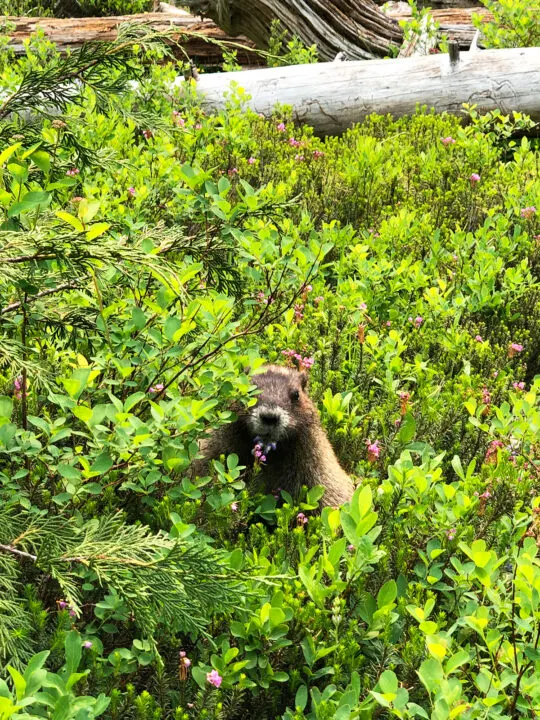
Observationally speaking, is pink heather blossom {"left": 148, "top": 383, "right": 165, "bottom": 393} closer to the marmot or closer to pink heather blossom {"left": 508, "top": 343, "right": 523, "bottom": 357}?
the marmot

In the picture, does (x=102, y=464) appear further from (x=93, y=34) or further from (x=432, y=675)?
(x=93, y=34)

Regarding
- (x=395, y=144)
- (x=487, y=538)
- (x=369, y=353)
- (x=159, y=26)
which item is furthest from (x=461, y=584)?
(x=159, y=26)

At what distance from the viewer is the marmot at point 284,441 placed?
4559mm

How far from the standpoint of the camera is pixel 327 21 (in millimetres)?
11680

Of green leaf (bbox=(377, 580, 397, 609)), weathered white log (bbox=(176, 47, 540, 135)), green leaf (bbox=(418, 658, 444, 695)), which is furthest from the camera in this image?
weathered white log (bbox=(176, 47, 540, 135))

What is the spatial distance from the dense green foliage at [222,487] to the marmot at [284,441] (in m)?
0.21

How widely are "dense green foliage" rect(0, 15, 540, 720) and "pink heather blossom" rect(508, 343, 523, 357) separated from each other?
0.33ft

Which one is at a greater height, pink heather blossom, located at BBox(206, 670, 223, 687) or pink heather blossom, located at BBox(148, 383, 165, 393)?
pink heather blossom, located at BBox(148, 383, 165, 393)

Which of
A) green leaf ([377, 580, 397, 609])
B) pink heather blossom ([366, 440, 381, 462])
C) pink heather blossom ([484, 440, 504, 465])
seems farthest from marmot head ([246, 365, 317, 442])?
green leaf ([377, 580, 397, 609])

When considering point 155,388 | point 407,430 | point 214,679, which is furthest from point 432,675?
point 155,388

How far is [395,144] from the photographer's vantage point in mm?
8984

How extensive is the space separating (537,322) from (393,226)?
1.52 m

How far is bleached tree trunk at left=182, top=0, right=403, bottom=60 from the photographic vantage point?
11.6 meters

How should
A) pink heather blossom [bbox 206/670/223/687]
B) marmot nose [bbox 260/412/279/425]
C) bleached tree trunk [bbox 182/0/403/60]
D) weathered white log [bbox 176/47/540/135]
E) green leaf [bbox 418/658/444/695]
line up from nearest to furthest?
1. green leaf [bbox 418/658/444/695]
2. pink heather blossom [bbox 206/670/223/687]
3. marmot nose [bbox 260/412/279/425]
4. weathered white log [bbox 176/47/540/135]
5. bleached tree trunk [bbox 182/0/403/60]
